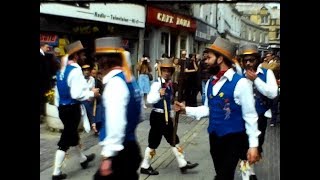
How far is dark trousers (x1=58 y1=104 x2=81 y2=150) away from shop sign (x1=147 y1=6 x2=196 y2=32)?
2.95 feet

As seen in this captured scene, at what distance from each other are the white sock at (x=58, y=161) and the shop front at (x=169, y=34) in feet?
3.13

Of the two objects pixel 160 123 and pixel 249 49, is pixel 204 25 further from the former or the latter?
pixel 160 123

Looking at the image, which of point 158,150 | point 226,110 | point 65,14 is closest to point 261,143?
point 226,110

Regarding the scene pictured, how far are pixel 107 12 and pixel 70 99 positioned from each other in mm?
701

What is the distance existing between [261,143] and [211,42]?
74cm

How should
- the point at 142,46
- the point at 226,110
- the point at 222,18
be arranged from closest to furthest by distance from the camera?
the point at 226,110 < the point at 222,18 < the point at 142,46

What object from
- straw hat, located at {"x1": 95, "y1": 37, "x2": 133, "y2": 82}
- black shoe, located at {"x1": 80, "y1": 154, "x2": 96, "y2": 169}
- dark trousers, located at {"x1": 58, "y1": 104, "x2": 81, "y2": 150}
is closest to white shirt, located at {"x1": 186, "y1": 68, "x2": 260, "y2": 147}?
straw hat, located at {"x1": 95, "y1": 37, "x2": 133, "y2": 82}

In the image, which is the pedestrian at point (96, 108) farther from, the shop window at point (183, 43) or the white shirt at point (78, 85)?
the shop window at point (183, 43)

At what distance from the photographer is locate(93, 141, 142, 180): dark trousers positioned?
2305 mm

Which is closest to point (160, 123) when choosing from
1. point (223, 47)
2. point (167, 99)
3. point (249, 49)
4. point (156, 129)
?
point (156, 129)

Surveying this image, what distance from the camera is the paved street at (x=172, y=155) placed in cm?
325

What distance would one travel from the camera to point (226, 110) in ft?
8.70

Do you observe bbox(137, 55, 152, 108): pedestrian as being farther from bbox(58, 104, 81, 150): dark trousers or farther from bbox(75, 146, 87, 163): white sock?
bbox(75, 146, 87, 163): white sock
